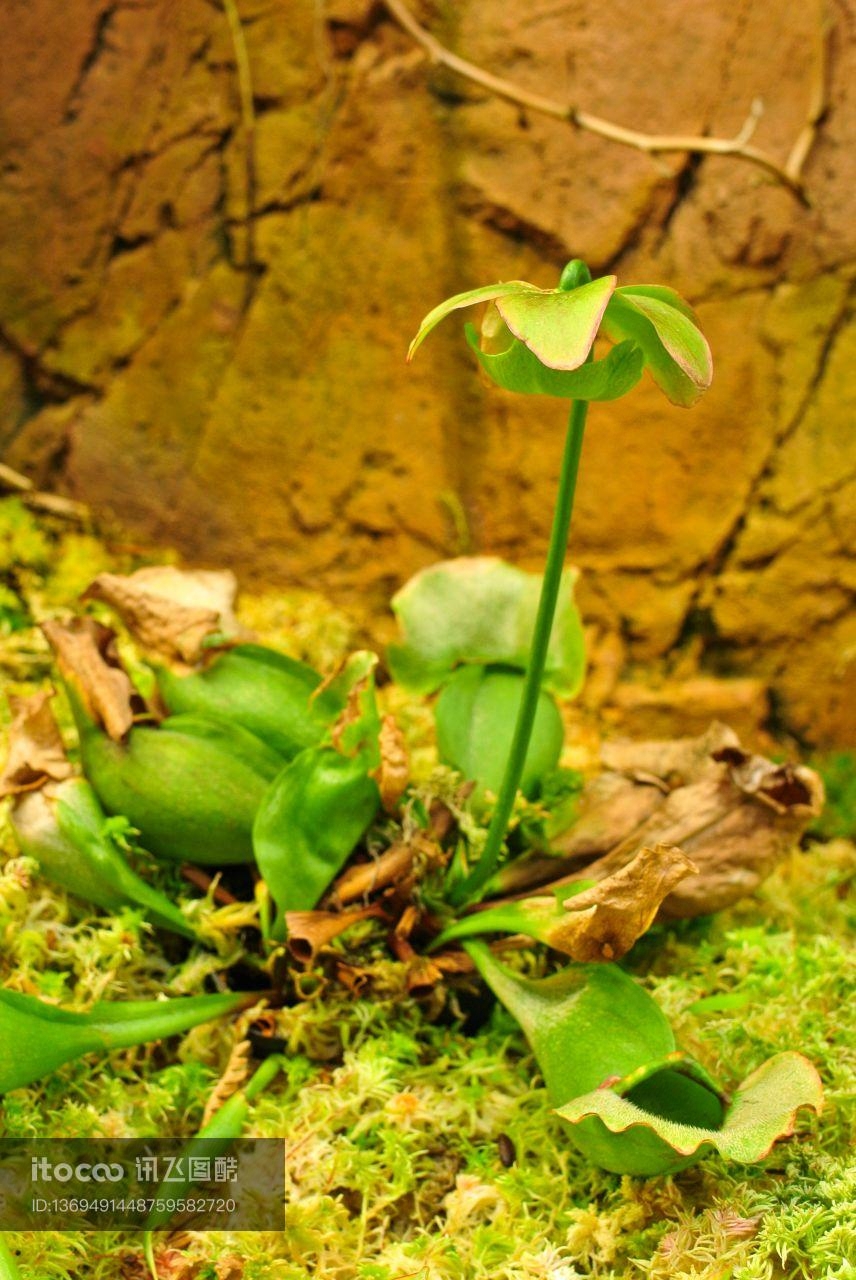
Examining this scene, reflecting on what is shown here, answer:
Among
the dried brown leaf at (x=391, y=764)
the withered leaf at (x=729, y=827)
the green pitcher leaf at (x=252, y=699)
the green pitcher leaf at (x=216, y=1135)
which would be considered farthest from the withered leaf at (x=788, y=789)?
the green pitcher leaf at (x=216, y=1135)

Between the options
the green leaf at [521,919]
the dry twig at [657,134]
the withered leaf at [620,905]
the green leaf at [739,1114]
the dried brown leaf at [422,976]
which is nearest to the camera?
the green leaf at [739,1114]

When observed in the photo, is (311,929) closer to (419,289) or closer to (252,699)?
(252,699)

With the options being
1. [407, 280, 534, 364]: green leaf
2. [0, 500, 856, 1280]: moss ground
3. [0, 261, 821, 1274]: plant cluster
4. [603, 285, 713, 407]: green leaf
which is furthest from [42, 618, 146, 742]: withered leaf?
[603, 285, 713, 407]: green leaf

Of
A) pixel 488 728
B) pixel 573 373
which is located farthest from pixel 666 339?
pixel 488 728

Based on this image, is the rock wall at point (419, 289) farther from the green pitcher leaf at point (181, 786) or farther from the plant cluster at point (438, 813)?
the green pitcher leaf at point (181, 786)

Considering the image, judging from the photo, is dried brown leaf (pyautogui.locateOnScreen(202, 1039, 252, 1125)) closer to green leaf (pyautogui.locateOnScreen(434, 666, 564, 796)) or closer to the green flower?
green leaf (pyautogui.locateOnScreen(434, 666, 564, 796))

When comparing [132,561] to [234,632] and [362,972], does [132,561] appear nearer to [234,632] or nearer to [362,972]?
[234,632]
